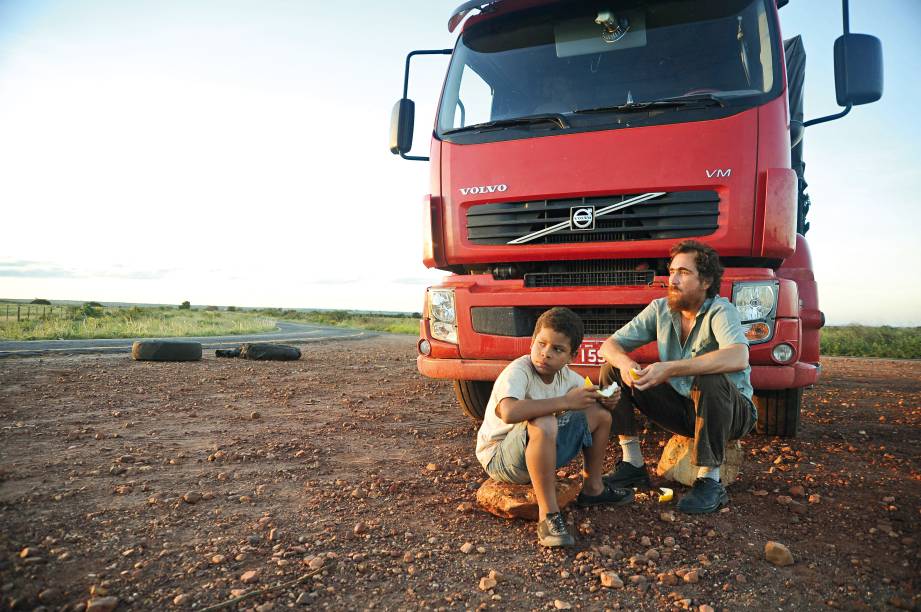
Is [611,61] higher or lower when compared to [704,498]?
higher

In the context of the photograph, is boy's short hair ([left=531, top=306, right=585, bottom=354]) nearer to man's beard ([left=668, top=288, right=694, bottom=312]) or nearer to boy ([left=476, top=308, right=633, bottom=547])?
boy ([left=476, top=308, right=633, bottom=547])

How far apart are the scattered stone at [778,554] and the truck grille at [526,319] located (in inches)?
69.0

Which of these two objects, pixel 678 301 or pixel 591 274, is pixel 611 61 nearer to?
pixel 591 274

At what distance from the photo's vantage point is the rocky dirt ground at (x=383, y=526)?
2082mm

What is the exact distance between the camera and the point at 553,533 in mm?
2484

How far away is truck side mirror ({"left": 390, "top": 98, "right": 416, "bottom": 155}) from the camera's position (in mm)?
5188

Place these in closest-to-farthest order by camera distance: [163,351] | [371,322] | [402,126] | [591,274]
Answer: [591,274], [402,126], [163,351], [371,322]

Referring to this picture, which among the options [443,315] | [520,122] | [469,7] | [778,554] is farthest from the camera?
[469,7]

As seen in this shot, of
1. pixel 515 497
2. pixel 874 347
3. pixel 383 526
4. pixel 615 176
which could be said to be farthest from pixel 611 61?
pixel 874 347

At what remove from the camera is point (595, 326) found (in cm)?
400

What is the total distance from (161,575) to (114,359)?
28.1 feet

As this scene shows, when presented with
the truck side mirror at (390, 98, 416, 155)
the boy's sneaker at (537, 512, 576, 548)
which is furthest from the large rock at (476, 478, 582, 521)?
the truck side mirror at (390, 98, 416, 155)

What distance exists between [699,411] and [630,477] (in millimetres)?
593

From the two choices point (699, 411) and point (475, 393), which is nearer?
point (699, 411)
